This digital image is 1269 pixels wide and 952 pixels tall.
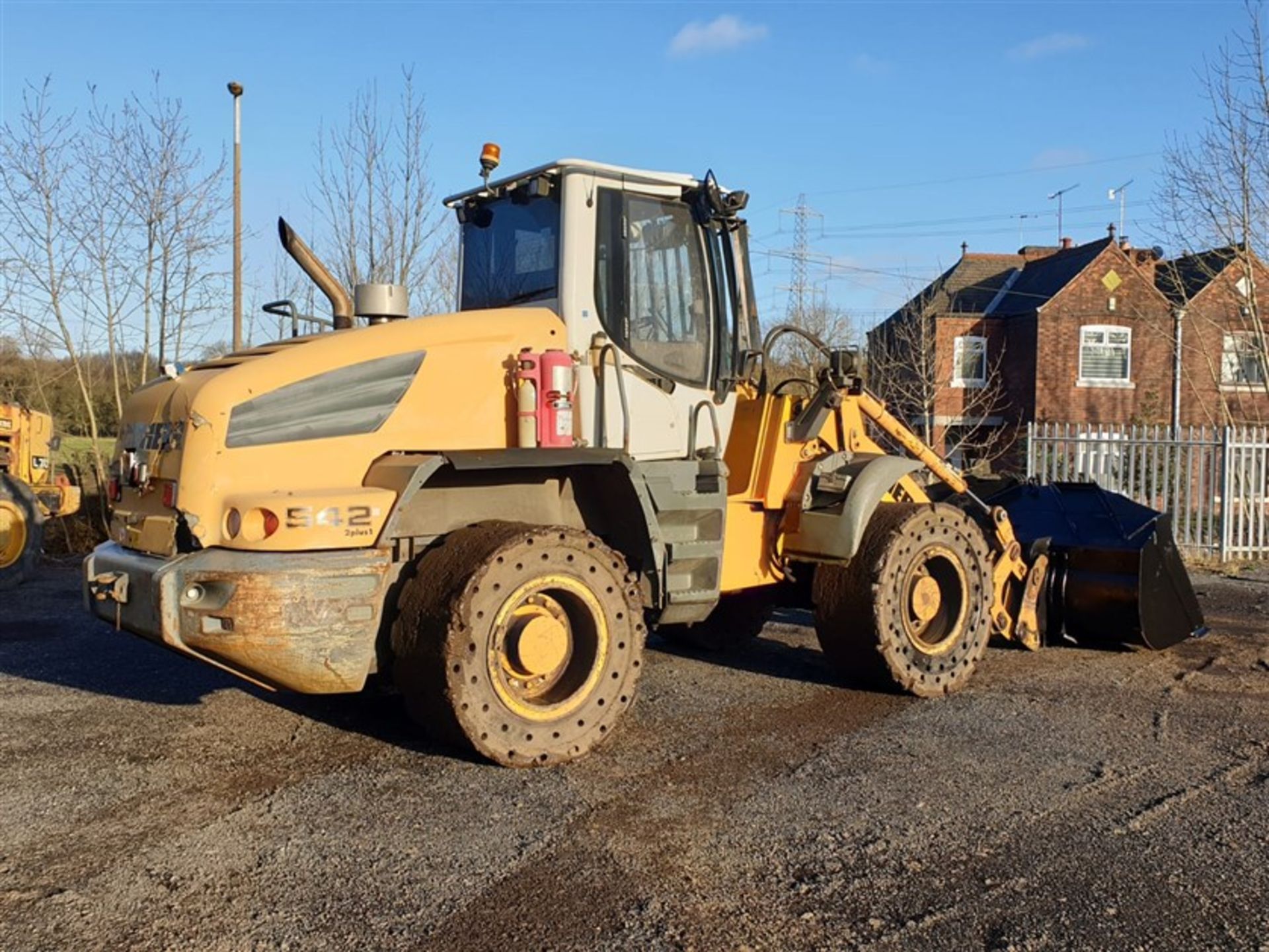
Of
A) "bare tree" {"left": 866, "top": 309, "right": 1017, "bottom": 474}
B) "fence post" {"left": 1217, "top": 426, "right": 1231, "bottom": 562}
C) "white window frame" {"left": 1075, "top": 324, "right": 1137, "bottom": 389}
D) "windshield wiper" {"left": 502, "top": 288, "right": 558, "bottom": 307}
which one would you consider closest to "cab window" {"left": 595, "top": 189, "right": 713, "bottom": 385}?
"windshield wiper" {"left": 502, "top": 288, "right": 558, "bottom": 307}

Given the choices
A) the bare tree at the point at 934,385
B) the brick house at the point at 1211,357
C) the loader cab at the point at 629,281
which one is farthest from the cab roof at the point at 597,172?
the brick house at the point at 1211,357

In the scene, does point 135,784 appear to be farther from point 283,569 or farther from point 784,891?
point 784,891

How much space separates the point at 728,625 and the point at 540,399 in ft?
10.4

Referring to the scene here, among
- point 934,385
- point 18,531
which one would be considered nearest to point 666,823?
point 18,531

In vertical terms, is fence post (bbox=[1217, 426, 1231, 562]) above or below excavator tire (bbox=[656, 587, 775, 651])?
above

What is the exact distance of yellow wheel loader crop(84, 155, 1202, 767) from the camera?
464cm

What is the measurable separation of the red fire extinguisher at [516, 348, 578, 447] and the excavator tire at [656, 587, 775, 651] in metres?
2.85

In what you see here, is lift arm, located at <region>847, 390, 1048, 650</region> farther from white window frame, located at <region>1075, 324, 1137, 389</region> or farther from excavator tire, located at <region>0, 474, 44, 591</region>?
white window frame, located at <region>1075, 324, 1137, 389</region>

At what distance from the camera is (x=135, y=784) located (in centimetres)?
488

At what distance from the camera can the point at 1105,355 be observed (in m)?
27.6

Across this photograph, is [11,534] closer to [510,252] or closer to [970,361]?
[510,252]

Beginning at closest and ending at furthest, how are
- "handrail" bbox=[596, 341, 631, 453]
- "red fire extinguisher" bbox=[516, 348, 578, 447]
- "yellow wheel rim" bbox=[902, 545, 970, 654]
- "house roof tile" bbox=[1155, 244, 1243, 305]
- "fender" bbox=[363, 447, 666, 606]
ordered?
"fender" bbox=[363, 447, 666, 606] < "red fire extinguisher" bbox=[516, 348, 578, 447] < "handrail" bbox=[596, 341, 631, 453] < "yellow wheel rim" bbox=[902, 545, 970, 654] < "house roof tile" bbox=[1155, 244, 1243, 305]

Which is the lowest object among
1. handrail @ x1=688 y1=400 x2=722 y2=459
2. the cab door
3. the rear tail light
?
the rear tail light

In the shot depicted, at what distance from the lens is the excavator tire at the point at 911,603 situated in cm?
634
